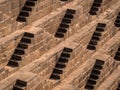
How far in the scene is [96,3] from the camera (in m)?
11.4

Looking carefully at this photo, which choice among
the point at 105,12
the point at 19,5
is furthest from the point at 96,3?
the point at 19,5

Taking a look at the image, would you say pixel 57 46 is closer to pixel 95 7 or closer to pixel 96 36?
pixel 96 36

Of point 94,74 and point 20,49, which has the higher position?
point 20,49

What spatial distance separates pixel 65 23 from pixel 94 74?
4.86 ft

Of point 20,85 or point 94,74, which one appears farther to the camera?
point 94,74

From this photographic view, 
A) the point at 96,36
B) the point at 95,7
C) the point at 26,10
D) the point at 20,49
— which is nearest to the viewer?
the point at 20,49

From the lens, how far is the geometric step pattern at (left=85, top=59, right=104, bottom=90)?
965cm

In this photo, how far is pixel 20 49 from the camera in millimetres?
8297

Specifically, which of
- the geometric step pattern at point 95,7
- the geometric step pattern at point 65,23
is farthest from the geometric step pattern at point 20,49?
the geometric step pattern at point 95,7

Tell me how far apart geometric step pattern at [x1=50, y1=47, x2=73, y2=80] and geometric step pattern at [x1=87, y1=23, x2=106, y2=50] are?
1.43m

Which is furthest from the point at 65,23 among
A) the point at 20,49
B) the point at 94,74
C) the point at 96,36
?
the point at 20,49

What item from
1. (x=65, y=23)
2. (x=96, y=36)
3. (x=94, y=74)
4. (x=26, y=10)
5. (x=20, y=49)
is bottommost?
(x=94, y=74)

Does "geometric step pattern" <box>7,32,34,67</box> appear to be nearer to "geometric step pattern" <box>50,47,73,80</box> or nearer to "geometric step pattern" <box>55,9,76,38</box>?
"geometric step pattern" <box>50,47,73,80</box>

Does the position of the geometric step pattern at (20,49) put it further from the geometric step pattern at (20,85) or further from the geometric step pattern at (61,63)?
the geometric step pattern at (61,63)
